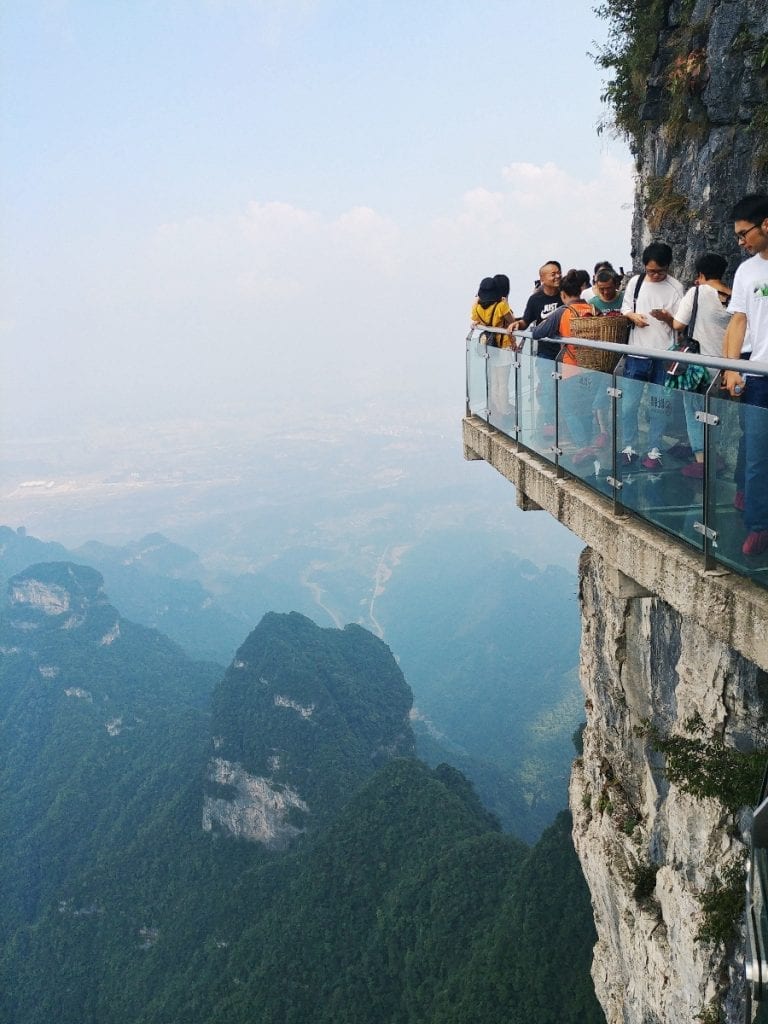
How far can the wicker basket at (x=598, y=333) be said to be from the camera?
6.10 meters

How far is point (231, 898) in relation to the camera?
145 ft

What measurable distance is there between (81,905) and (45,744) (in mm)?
34095

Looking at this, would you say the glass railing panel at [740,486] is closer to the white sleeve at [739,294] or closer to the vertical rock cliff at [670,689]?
the vertical rock cliff at [670,689]

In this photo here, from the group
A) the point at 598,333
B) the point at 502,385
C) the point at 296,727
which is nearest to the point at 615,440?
the point at 598,333

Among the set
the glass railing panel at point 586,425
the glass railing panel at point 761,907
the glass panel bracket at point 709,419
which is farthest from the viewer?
the glass railing panel at point 586,425

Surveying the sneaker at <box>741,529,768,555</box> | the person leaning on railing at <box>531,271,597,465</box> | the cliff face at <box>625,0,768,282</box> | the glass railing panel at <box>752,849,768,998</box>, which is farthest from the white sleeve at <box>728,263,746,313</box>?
the cliff face at <box>625,0,768,282</box>

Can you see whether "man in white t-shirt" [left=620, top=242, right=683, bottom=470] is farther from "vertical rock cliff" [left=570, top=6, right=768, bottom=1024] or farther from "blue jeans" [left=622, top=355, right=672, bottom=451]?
"vertical rock cliff" [left=570, top=6, right=768, bottom=1024]

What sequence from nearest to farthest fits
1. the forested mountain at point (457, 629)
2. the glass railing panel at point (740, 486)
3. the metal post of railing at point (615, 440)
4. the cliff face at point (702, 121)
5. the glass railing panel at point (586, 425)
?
the glass railing panel at point (740, 486), the metal post of railing at point (615, 440), the glass railing panel at point (586, 425), the cliff face at point (702, 121), the forested mountain at point (457, 629)

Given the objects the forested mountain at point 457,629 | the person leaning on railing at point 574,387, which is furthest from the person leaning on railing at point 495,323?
the forested mountain at point 457,629

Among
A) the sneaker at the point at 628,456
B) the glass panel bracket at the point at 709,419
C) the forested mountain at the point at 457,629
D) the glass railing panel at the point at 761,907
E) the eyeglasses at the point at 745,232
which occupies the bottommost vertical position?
the forested mountain at the point at 457,629

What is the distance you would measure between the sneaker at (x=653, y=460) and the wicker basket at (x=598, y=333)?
1590mm

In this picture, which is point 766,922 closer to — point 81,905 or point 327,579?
point 81,905

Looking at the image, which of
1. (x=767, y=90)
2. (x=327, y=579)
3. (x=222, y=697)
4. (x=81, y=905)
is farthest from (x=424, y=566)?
(x=767, y=90)

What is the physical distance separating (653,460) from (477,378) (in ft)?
13.9
